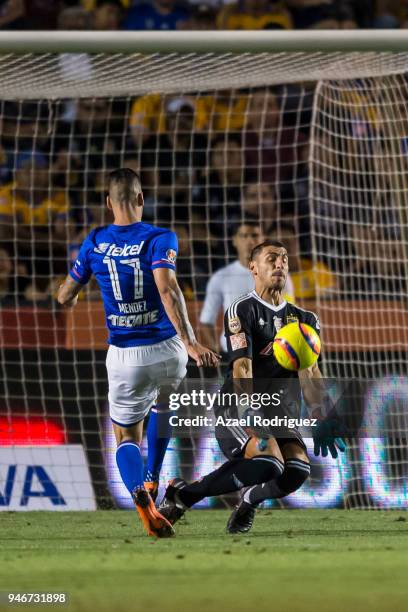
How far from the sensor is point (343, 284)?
10531mm

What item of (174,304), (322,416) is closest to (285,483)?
(322,416)

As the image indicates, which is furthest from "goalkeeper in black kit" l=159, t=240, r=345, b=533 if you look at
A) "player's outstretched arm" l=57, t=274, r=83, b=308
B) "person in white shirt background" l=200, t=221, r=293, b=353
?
"person in white shirt background" l=200, t=221, r=293, b=353

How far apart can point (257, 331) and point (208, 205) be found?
176 inches

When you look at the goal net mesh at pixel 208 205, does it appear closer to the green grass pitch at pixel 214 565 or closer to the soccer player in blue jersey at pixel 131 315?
the green grass pitch at pixel 214 565

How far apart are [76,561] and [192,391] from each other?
1501 millimetres

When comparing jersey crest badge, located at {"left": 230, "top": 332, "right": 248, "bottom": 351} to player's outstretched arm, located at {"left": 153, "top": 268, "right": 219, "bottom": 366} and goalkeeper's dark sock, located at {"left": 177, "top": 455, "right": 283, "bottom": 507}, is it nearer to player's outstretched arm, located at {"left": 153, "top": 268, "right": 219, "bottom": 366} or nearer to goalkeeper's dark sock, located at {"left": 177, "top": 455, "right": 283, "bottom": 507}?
player's outstretched arm, located at {"left": 153, "top": 268, "right": 219, "bottom": 366}

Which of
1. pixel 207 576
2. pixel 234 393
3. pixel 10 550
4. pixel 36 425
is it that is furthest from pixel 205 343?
pixel 207 576

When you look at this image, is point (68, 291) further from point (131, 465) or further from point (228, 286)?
point (228, 286)

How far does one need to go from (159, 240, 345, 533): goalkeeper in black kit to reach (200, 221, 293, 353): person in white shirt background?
7.94ft

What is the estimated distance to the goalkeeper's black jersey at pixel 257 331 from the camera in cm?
632

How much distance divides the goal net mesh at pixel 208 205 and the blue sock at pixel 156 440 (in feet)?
3.76

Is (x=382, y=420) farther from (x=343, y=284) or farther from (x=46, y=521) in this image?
(x=343, y=284)

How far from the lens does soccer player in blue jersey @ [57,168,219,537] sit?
6.45 metres

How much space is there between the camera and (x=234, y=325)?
6.34m
